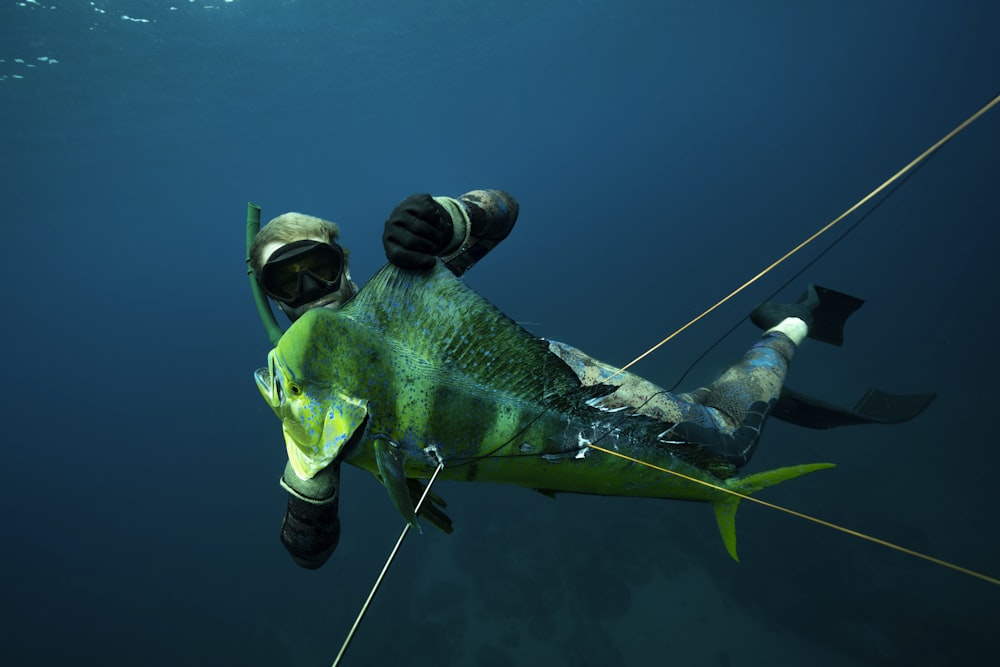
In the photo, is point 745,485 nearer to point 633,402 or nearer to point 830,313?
point 633,402

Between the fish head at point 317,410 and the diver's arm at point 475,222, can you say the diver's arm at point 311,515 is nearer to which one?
the fish head at point 317,410

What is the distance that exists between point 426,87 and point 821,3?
3811 cm

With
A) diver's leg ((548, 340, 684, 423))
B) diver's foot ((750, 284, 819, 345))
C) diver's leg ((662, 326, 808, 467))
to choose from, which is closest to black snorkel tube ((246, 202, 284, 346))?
diver's leg ((548, 340, 684, 423))

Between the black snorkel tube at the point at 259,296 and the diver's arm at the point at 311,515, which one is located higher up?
the black snorkel tube at the point at 259,296

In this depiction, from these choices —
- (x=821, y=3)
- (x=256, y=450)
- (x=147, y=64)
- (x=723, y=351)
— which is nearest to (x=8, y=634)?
(x=256, y=450)

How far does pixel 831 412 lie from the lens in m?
2.85

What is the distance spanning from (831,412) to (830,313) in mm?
798

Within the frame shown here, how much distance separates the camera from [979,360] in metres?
13.1

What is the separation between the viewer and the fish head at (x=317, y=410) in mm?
1331

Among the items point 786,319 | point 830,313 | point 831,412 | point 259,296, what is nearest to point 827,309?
point 830,313

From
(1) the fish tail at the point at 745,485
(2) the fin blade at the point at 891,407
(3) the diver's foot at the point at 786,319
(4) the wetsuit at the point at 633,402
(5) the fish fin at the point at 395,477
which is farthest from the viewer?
(2) the fin blade at the point at 891,407

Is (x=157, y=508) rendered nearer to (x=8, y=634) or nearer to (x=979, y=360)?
(x=8, y=634)

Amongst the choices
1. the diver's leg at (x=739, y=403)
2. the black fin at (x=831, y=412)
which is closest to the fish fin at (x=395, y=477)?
the diver's leg at (x=739, y=403)

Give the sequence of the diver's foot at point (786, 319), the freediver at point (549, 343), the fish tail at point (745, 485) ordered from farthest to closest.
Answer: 1. the diver's foot at point (786, 319)
2. the fish tail at point (745, 485)
3. the freediver at point (549, 343)
